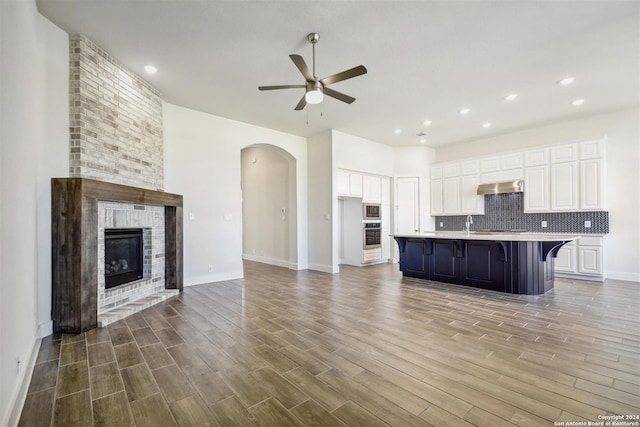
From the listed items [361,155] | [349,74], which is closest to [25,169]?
[349,74]

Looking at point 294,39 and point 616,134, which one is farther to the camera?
point 616,134

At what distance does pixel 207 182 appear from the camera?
18.1 feet

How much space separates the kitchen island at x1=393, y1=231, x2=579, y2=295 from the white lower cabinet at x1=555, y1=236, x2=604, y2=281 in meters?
1.30

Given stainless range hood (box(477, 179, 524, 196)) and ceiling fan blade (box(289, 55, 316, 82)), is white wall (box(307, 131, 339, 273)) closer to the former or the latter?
ceiling fan blade (box(289, 55, 316, 82))

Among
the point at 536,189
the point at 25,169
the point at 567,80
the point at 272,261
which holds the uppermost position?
the point at 567,80

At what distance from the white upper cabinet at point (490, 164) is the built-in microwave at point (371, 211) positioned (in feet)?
8.72

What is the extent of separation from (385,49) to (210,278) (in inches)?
186

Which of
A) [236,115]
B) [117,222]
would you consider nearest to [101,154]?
[117,222]

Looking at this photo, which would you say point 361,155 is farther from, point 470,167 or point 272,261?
point 272,261

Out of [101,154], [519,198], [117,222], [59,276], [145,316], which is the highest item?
[101,154]

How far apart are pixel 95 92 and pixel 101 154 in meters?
0.74

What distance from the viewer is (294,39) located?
3.24 m

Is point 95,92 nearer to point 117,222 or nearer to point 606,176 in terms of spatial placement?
point 117,222

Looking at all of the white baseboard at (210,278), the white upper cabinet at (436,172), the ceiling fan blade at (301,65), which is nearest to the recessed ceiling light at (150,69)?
the ceiling fan blade at (301,65)
